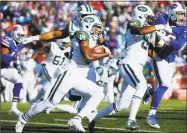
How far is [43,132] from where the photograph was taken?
25.3 feet

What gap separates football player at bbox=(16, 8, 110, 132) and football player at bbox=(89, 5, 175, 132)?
1.99 ft

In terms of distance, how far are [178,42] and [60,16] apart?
39.1 ft

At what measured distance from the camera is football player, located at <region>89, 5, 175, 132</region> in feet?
25.0

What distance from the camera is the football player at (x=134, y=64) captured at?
25.0ft

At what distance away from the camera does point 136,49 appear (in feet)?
25.6

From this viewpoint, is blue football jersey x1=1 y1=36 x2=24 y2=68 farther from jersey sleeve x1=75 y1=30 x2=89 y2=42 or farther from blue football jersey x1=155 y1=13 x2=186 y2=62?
jersey sleeve x1=75 y1=30 x2=89 y2=42

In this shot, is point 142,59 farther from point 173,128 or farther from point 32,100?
point 32,100

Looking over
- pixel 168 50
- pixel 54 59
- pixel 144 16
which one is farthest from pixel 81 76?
pixel 54 59

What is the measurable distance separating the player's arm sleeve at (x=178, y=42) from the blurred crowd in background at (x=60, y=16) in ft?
29.9

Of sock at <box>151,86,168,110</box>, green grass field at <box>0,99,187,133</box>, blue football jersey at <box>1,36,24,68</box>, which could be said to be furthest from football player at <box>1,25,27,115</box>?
sock at <box>151,86,168,110</box>

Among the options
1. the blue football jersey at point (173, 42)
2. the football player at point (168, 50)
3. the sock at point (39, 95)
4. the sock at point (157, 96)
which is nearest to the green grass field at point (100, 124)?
the sock at point (157, 96)

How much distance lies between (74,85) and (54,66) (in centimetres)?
485

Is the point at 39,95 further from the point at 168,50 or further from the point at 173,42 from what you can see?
the point at 173,42

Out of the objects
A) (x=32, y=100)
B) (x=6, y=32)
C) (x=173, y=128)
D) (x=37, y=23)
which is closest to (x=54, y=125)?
(x=173, y=128)
